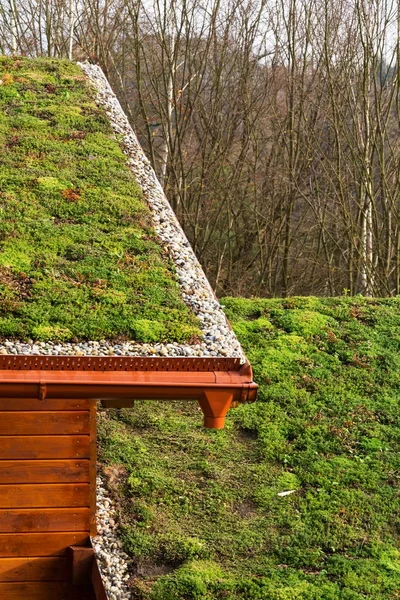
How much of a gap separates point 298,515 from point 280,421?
1.67 meters

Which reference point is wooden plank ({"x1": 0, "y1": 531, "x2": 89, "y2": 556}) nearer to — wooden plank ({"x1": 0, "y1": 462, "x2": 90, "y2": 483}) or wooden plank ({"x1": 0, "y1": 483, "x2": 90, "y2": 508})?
wooden plank ({"x1": 0, "y1": 483, "x2": 90, "y2": 508})

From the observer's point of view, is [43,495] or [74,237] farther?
[74,237]

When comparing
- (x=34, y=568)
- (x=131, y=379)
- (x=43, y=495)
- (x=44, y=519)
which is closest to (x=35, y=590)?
(x=34, y=568)

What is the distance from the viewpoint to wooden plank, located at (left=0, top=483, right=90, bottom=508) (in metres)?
5.79

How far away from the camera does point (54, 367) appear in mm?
A: 4473

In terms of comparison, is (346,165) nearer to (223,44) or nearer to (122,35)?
(223,44)

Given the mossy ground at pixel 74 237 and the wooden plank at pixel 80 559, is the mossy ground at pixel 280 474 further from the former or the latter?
the mossy ground at pixel 74 237

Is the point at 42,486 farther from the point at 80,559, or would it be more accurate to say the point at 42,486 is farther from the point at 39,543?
the point at 80,559

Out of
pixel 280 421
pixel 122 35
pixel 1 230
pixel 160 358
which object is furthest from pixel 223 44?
pixel 160 358

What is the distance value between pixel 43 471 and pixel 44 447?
0.63ft

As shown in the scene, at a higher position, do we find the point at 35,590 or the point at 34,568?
the point at 34,568

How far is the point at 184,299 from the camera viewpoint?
19.1ft

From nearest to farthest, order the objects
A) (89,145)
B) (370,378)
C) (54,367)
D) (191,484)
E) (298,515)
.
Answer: (54,367) → (298,515) → (191,484) → (89,145) → (370,378)

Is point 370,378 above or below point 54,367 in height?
below
